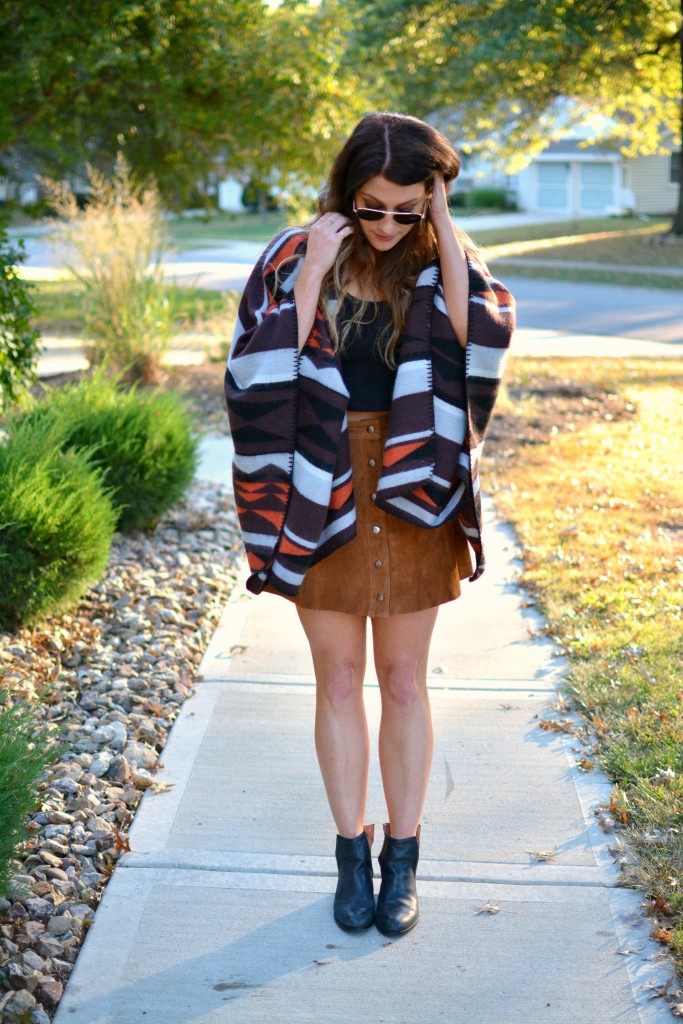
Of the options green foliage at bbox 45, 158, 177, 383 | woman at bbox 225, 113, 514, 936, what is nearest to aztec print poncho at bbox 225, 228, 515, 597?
woman at bbox 225, 113, 514, 936

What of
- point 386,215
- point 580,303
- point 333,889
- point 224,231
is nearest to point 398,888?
point 333,889

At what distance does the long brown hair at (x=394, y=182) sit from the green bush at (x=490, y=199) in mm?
46187

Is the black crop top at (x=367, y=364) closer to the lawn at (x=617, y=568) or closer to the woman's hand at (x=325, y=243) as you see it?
the woman's hand at (x=325, y=243)

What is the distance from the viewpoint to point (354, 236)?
2697mm

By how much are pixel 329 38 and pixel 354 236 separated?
351 inches

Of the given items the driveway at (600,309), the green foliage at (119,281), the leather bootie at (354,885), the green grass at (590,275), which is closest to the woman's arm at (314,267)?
the leather bootie at (354,885)

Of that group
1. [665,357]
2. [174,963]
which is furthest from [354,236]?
[665,357]

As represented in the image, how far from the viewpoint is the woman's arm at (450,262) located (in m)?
2.63

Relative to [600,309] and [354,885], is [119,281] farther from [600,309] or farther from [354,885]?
[600,309]

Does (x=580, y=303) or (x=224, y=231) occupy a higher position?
(x=580, y=303)

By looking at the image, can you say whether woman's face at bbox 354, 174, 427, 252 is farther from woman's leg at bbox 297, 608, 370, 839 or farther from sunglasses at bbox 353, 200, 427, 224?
woman's leg at bbox 297, 608, 370, 839

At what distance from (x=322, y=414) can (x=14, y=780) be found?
1116 mm

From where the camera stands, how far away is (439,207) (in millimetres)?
2623

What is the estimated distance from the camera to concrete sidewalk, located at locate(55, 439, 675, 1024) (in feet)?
8.52
